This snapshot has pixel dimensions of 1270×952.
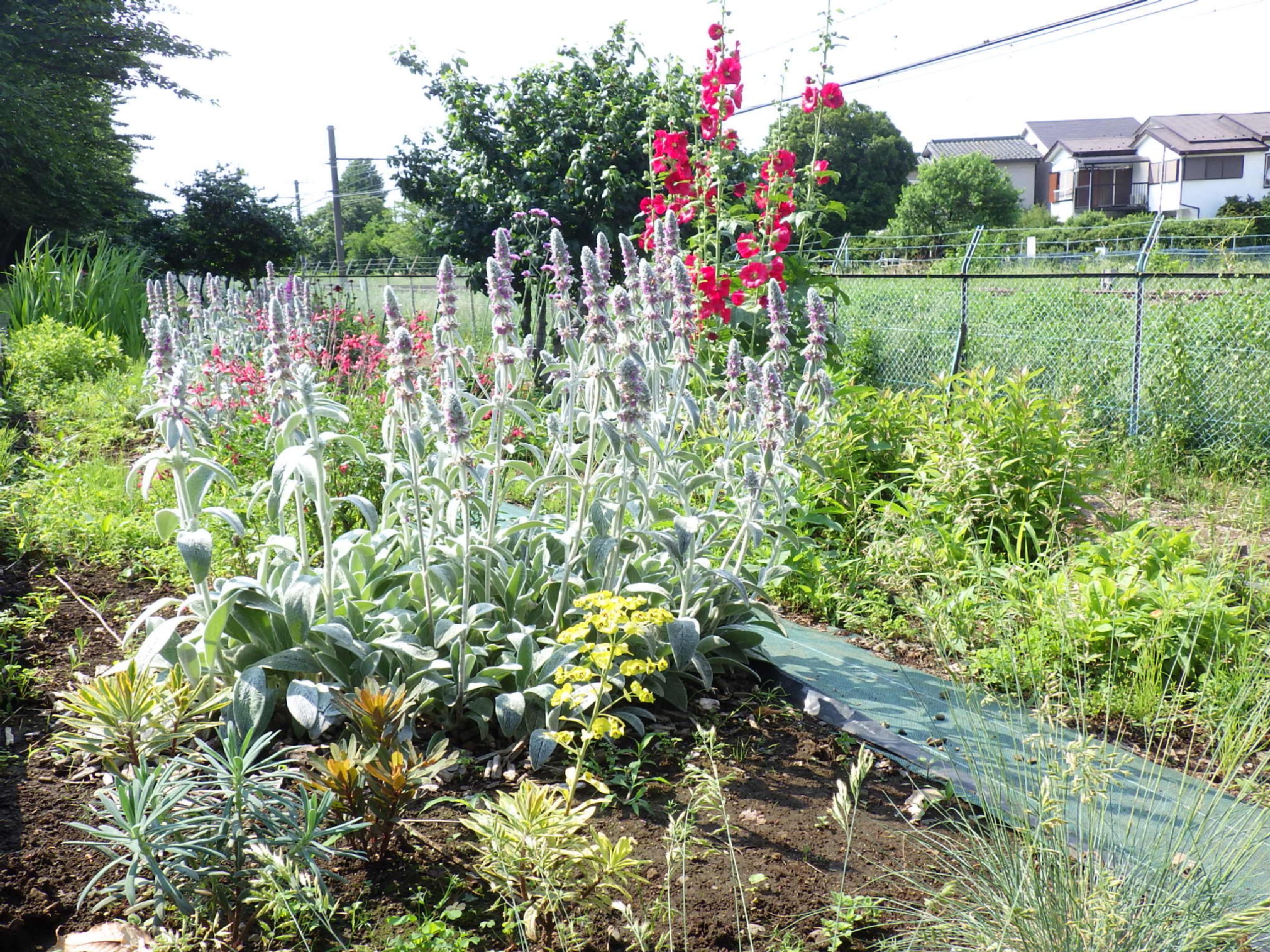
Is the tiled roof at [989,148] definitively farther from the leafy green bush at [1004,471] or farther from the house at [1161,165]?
the leafy green bush at [1004,471]

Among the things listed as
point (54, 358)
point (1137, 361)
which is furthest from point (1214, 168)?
point (54, 358)

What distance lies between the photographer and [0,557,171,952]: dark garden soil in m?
1.84

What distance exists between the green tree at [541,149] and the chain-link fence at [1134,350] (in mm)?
3199

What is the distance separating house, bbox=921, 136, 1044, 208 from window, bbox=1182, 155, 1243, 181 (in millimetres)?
10048

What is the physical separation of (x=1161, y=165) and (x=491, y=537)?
2448 inches

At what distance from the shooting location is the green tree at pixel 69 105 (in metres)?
19.8

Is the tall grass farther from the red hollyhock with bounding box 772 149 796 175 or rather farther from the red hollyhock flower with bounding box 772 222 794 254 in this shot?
the red hollyhock flower with bounding box 772 222 794 254

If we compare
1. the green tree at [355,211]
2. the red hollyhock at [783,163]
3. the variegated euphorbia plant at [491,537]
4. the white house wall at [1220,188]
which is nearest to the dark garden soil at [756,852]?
the variegated euphorbia plant at [491,537]

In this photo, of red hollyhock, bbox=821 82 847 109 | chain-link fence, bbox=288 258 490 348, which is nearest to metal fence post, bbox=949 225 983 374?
red hollyhock, bbox=821 82 847 109

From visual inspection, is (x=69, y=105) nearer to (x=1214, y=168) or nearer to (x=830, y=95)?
(x=830, y=95)

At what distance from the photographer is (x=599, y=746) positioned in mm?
2531

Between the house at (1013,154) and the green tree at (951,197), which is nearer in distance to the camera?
the green tree at (951,197)

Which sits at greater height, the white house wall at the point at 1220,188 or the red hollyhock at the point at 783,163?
the white house wall at the point at 1220,188

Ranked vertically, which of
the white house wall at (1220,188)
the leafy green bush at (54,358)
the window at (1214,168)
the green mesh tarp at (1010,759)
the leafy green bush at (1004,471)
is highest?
the window at (1214,168)
